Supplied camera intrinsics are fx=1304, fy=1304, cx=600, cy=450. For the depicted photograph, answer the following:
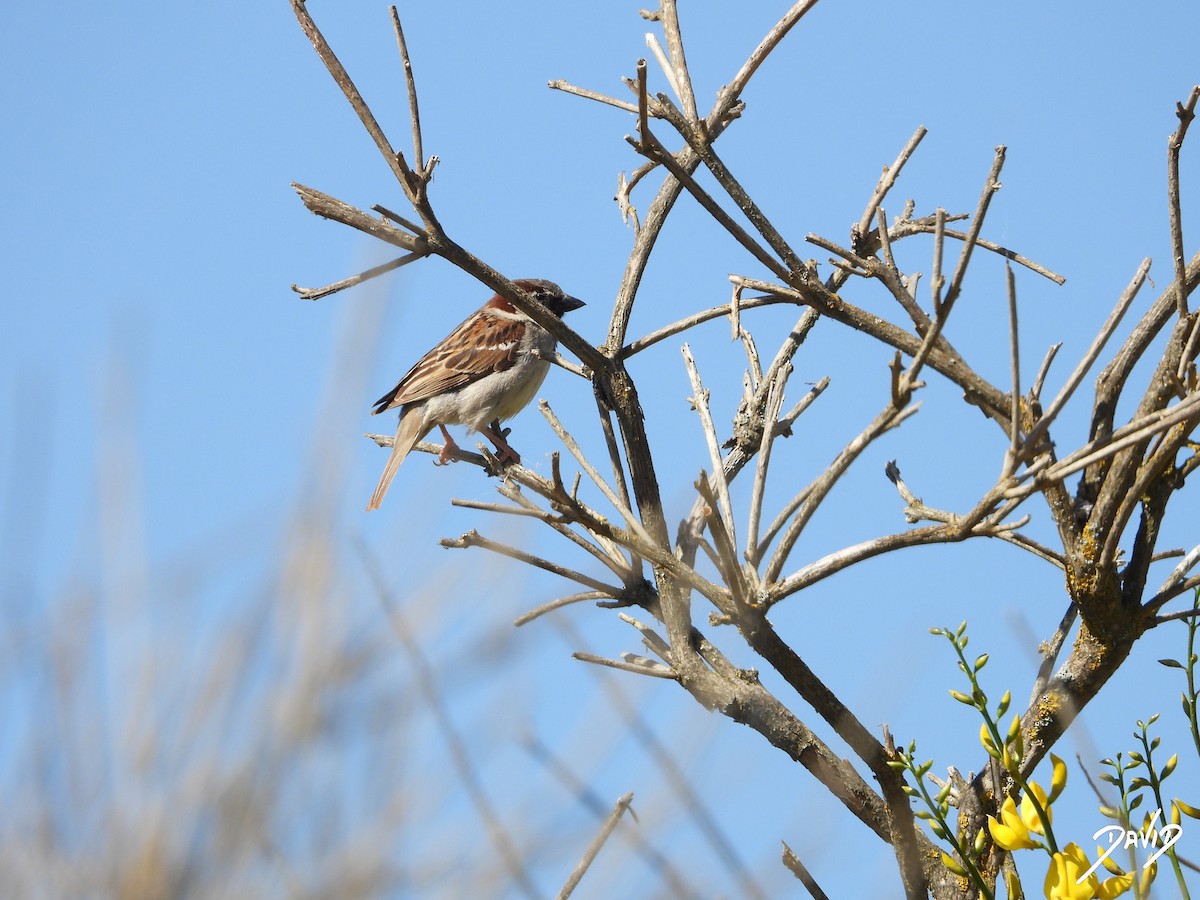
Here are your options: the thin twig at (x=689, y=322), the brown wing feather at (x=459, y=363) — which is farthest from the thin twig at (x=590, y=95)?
the brown wing feather at (x=459, y=363)

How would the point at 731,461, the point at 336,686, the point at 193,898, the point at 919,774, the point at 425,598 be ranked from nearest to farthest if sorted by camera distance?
the point at 193,898 → the point at 336,686 → the point at 425,598 → the point at 919,774 → the point at 731,461

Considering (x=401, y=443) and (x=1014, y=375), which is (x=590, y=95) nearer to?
(x=1014, y=375)

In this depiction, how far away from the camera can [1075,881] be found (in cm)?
172

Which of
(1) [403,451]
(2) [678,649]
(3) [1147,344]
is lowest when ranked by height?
(2) [678,649]

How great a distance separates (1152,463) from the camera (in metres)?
2.19

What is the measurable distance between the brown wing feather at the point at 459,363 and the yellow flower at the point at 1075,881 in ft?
16.8

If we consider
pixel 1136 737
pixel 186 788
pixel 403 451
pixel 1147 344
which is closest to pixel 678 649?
pixel 1136 737

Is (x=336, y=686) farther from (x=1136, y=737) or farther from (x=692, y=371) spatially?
(x=692, y=371)

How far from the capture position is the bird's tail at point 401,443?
6172 millimetres

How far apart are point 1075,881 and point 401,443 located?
4.78 metres

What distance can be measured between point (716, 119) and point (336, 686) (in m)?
1.63

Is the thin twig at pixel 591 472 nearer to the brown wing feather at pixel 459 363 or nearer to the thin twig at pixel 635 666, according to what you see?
the thin twig at pixel 635 666

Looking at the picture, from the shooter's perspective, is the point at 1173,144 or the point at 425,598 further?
the point at 1173,144
